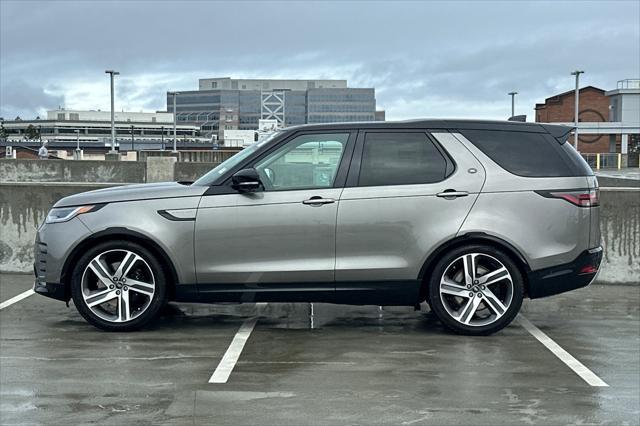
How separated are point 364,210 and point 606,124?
231 feet

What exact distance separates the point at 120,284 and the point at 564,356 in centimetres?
359

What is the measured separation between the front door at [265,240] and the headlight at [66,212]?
3.13 feet

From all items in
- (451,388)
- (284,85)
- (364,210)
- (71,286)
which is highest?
(284,85)

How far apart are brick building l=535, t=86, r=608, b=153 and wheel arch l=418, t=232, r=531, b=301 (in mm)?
76410

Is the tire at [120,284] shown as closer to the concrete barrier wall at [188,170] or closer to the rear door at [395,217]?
the rear door at [395,217]

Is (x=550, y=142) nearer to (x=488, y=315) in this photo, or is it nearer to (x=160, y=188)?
(x=488, y=315)

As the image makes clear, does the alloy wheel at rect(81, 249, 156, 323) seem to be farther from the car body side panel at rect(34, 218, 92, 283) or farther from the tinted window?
the tinted window

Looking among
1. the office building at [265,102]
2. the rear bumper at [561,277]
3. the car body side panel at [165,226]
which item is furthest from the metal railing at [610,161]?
the car body side panel at [165,226]

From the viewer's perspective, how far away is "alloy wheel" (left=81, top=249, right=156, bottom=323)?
7.27 metres

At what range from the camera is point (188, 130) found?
153m

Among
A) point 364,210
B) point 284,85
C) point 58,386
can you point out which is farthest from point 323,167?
point 284,85

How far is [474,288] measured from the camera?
7293 millimetres

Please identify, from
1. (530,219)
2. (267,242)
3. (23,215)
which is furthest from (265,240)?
(23,215)

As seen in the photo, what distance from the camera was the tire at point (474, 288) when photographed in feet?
23.8
